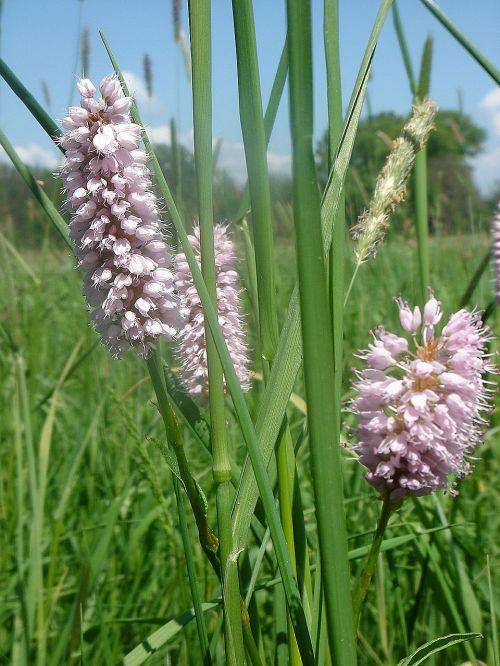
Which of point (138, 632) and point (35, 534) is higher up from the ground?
point (35, 534)

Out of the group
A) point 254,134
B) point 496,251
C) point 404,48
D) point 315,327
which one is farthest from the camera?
point 496,251

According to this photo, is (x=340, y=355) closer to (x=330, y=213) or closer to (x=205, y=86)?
(x=330, y=213)

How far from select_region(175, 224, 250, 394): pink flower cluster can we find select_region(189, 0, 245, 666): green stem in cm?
25

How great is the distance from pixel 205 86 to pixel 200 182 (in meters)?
0.07

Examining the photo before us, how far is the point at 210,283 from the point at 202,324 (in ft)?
0.89

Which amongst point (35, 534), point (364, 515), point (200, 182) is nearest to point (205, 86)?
point (200, 182)

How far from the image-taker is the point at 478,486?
1569mm

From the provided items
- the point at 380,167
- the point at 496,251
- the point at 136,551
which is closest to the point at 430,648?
the point at 496,251

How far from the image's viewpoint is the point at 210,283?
583 millimetres

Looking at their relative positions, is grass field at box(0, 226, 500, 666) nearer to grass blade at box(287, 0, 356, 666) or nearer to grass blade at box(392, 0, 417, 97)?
grass blade at box(287, 0, 356, 666)

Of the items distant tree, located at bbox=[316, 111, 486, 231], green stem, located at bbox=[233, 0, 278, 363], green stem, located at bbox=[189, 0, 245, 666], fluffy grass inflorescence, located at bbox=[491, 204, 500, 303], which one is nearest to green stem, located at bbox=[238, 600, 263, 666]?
green stem, located at bbox=[189, 0, 245, 666]

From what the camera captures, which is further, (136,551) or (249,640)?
(136,551)

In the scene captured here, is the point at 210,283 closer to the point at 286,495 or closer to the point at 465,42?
the point at 286,495

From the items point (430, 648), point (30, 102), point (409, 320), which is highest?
point (30, 102)
